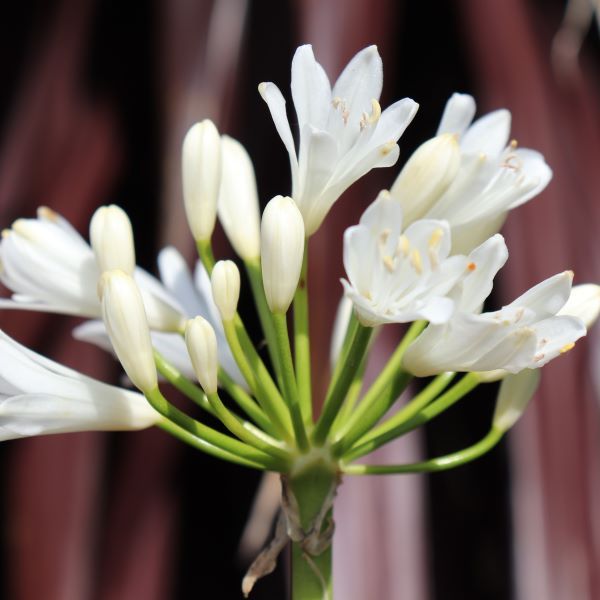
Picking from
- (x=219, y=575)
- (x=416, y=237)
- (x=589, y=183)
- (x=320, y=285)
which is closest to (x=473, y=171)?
(x=416, y=237)

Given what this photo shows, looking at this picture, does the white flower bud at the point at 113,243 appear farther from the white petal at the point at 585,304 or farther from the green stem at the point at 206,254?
the white petal at the point at 585,304

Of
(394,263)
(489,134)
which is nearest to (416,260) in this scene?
(394,263)

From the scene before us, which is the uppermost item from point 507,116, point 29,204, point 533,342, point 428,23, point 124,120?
point 428,23

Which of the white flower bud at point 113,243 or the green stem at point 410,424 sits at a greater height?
the white flower bud at point 113,243

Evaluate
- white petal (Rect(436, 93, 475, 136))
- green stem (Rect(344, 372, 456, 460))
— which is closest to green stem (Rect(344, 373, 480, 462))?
green stem (Rect(344, 372, 456, 460))

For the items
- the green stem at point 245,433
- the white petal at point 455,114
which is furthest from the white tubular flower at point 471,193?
the green stem at point 245,433

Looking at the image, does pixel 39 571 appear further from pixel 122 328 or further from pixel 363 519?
pixel 122 328
